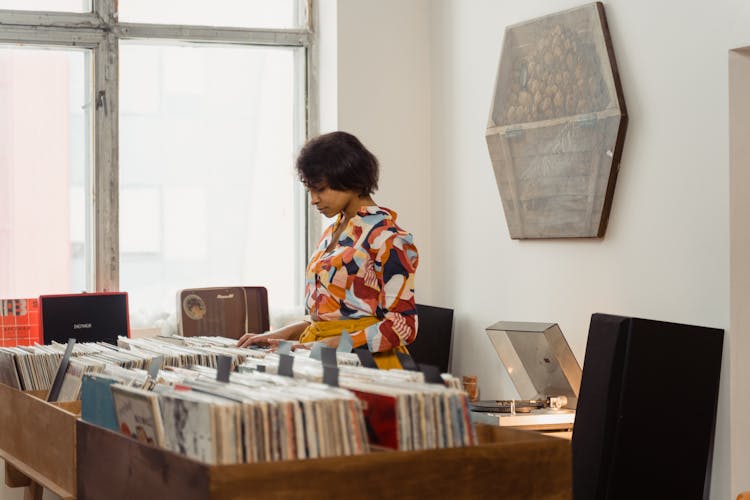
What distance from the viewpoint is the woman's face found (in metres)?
3.23

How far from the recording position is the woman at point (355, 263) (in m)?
3.05

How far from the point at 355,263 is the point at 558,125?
1452mm

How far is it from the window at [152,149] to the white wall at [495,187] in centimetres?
54

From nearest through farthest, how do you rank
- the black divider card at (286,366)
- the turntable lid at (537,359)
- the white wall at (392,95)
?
the black divider card at (286,366) → the turntable lid at (537,359) → the white wall at (392,95)

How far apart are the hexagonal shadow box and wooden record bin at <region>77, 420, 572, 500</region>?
2.20 m

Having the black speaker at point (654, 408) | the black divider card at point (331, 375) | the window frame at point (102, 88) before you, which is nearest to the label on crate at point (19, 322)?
the window frame at point (102, 88)

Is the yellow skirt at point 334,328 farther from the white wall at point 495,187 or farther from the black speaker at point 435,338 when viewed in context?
the black speaker at point 435,338

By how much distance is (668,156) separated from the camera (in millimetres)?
3734

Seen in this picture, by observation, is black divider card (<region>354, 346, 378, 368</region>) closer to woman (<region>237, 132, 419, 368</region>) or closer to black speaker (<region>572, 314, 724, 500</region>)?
woman (<region>237, 132, 419, 368</region>)

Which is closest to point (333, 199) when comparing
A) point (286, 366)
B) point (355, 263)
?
point (355, 263)

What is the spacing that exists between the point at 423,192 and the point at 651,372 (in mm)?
2144

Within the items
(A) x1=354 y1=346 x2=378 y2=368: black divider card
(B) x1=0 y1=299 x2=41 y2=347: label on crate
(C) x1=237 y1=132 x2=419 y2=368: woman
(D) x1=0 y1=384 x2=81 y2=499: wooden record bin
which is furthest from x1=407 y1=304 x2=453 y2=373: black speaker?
(A) x1=354 y1=346 x2=378 y2=368: black divider card

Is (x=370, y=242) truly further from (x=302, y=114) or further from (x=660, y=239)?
(x=302, y=114)

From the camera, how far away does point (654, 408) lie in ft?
11.5
